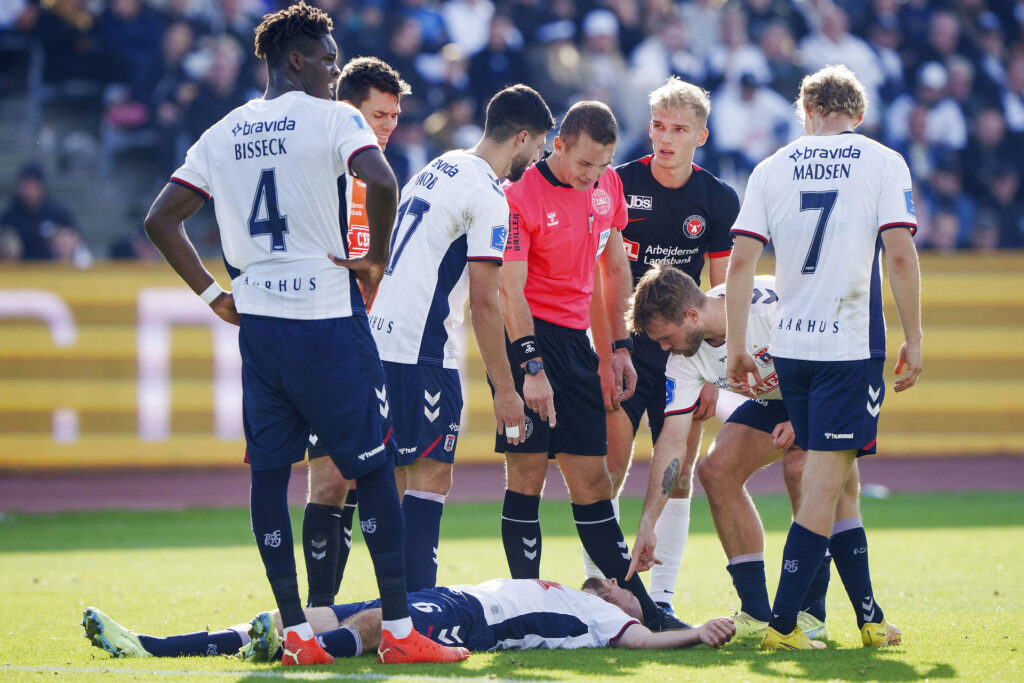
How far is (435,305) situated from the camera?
5395 mm

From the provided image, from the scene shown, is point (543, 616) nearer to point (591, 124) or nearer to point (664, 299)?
point (664, 299)

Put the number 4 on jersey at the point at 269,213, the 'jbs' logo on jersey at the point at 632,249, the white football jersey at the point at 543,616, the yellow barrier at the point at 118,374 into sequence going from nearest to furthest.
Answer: the number 4 on jersey at the point at 269,213 < the white football jersey at the point at 543,616 < the 'jbs' logo on jersey at the point at 632,249 < the yellow barrier at the point at 118,374

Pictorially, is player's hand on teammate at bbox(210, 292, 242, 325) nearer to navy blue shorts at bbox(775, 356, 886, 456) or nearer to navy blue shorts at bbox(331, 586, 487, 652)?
navy blue shorts at bbox(331, 586, 487, 652)

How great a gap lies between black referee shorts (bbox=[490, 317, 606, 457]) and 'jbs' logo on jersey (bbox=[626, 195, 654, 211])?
1.11 meters

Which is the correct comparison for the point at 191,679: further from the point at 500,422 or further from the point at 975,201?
the point at 975,201

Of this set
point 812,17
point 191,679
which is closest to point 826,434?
point 191,679

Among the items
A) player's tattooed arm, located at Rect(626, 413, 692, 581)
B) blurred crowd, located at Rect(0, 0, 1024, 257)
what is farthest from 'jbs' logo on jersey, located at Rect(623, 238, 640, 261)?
blurred crowd, located at Rect(0, 0, 1024, 257)

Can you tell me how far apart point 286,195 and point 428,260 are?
100 centimetres

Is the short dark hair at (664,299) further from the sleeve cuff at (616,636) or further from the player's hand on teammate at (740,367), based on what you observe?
the sleeve cuff at (616,636)

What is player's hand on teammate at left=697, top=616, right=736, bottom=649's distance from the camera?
16.6 ft

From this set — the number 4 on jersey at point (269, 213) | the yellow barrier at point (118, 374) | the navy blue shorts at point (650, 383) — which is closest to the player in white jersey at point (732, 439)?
the navy blue shorts at point (650, 383)

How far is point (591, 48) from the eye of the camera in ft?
48.5

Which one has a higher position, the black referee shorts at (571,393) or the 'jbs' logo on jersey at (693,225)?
the 'jbs' logo on jersey at (693,225)

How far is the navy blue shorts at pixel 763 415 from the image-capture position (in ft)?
18.8
